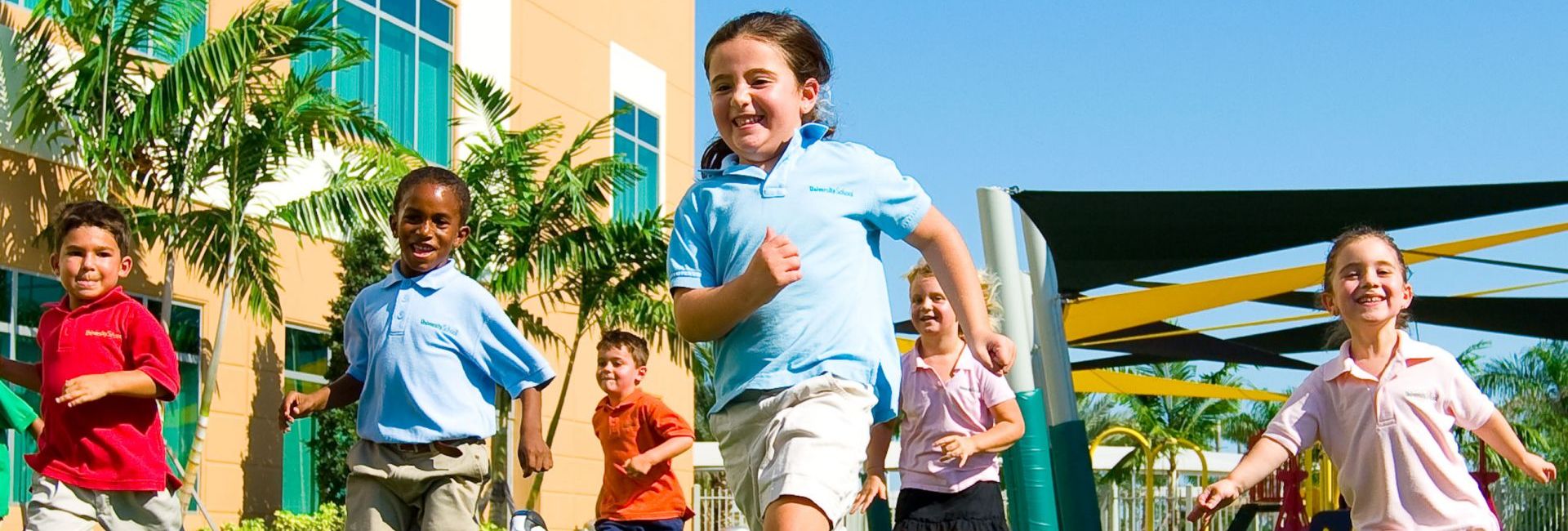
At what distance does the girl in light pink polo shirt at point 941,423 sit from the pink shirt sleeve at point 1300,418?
1.33 meters

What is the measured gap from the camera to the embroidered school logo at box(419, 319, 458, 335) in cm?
490

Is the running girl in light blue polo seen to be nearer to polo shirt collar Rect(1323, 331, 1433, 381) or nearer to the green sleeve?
polo shirt collar Rect(1323, 331, 1433, 381)

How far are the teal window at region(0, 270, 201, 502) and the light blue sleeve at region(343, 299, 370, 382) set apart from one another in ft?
22.1

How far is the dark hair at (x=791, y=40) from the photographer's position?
3711 millimetres

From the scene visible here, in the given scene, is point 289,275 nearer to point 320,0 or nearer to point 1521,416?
point 320,0

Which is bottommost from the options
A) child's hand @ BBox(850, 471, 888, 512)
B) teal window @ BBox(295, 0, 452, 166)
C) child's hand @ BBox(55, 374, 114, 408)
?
child's hand @ BBox(850, 471, 888, 512)

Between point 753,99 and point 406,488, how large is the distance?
1.73 m

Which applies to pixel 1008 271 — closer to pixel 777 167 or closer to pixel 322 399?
pixel 322 399

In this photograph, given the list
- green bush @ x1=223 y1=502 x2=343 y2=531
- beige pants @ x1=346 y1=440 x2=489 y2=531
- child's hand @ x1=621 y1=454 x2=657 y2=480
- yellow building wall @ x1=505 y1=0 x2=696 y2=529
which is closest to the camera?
beige pants @ x1=346 y1=440 x2=489 y2=531

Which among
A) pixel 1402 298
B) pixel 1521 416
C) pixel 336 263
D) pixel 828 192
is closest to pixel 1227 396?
pixel 336 263

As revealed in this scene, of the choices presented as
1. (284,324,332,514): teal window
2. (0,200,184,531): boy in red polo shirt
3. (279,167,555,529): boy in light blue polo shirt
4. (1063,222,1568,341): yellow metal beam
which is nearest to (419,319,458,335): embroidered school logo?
(279,167,555,529): boy in light blue polo shirt

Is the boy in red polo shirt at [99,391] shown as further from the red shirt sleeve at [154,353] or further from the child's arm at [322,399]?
the child's arm at [322,399]

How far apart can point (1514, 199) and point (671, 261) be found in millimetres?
6386

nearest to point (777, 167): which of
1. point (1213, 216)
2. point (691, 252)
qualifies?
point (691, 252)
